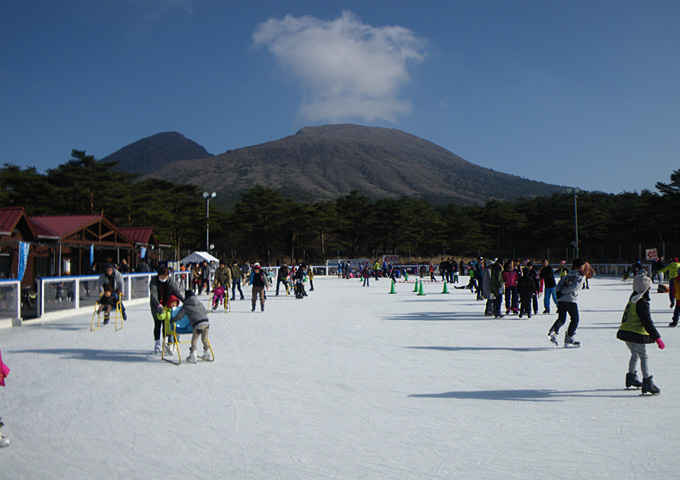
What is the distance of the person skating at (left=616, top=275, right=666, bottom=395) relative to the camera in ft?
19.5

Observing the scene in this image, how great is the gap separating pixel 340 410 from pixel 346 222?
60793 mm

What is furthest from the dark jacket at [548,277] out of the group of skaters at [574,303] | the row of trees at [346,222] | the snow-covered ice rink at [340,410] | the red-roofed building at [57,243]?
the row of trees at [346,222]

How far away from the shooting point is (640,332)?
236 inches

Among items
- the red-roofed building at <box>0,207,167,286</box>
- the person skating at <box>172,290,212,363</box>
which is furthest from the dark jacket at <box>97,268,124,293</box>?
the red-roofed building at <box>0,207,167,286</box>

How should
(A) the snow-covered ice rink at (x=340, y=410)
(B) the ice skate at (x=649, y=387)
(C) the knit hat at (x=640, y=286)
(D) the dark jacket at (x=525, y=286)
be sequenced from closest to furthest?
(A) the snow-covered ice rink at (x=340, y=410), (B) the ice skate at (x=649, y=387), (C) the knit hat at (x=640, y=286), (D) the dark jacket at (x=525, y=286)

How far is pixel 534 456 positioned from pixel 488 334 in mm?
7218

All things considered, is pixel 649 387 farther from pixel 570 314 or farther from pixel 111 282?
pixel 111 282

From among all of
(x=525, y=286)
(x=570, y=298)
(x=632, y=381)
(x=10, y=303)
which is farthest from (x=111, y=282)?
(x=632, y=381)

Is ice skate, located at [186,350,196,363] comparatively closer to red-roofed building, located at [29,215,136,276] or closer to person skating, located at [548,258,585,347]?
person skating, located at [548,258,585,347]

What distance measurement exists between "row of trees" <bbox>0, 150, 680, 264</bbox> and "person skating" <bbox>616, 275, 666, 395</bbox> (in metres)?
47.0

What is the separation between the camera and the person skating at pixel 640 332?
595 centimetres

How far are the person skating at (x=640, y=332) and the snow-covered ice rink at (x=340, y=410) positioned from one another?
0.16 meters

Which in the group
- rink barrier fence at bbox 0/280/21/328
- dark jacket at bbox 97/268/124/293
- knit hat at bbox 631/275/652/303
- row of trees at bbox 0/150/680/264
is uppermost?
row of trees at bbox 0/150/680/264

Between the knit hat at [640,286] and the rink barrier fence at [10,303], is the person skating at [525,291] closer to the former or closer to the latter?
the knit hat at [640,286]
